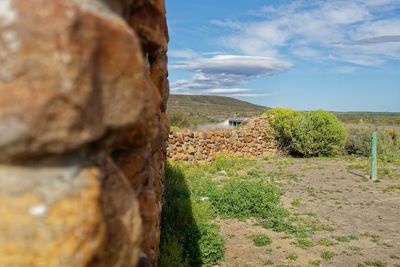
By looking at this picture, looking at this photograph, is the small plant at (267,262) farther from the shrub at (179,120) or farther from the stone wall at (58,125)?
the shrub at (179,120)

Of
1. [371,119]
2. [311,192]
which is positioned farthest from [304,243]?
[371,119]

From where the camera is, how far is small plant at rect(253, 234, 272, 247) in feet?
16.5

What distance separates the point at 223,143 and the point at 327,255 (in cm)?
933

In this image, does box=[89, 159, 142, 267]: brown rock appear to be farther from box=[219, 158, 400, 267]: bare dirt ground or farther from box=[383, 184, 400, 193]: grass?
box=[383, 184, 400, 193]: grass

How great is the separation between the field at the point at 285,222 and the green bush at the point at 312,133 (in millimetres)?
4980

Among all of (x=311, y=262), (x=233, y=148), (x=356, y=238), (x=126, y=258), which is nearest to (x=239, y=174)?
(x=233, y=148)

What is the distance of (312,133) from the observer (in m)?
14.6

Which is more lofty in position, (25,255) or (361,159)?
(25,255)

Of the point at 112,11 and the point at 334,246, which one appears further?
the point at 334,246

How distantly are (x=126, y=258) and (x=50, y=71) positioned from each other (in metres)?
0.40

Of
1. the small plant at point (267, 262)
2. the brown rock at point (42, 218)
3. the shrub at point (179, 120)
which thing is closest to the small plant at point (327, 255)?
the small plant at point (267, 262)

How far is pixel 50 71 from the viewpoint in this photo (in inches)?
24.9

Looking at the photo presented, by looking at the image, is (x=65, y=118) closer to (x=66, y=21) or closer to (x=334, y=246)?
(x=66, y=21)

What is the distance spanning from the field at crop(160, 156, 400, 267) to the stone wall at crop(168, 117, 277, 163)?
8.27 ft
